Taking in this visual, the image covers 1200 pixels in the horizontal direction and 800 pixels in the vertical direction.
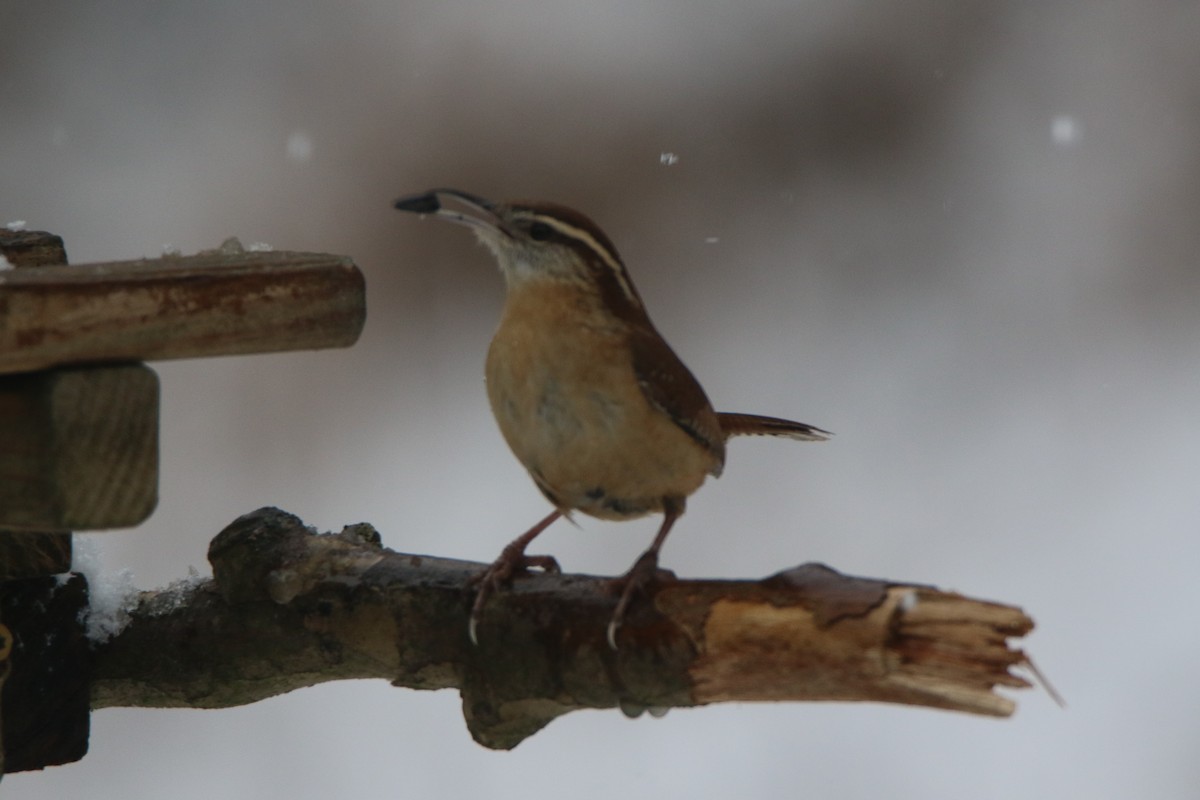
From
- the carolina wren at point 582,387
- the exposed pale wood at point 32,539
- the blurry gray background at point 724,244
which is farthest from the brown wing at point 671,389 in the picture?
the blurry gray background at point 724,244

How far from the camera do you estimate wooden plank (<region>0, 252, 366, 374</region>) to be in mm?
2072

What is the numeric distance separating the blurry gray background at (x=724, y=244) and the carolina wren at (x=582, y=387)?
9.31 feet

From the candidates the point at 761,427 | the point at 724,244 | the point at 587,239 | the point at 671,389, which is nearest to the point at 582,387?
the point at 671,389

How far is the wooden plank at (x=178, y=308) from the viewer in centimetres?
207

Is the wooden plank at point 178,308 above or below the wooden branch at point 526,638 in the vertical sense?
above

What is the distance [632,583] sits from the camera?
2.60 m

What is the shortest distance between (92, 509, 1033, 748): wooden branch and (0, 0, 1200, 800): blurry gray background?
8.38 feet

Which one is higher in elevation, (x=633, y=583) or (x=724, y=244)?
(x=724, y=244)

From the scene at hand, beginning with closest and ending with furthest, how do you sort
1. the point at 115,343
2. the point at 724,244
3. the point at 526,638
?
the point at 115,343
the point at 526,638
the point at 724,244

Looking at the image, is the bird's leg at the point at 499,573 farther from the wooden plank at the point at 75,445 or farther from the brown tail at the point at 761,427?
the wooden plank at the point at 75,445

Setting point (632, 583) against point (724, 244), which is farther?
point (724, 244)

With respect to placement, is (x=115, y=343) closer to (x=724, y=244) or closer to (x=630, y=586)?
(x=630, y=586)

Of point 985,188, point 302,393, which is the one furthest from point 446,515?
point 985,188

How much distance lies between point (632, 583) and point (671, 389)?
42 cm
